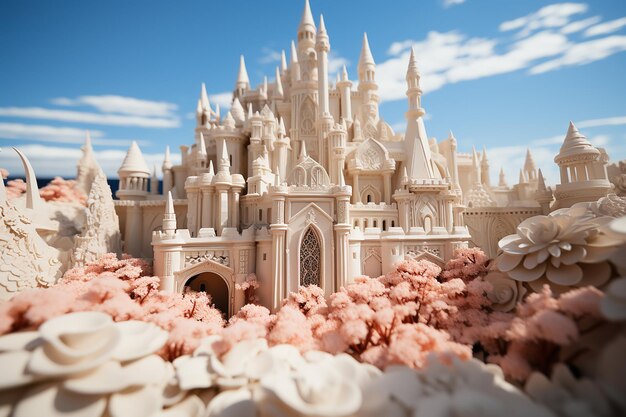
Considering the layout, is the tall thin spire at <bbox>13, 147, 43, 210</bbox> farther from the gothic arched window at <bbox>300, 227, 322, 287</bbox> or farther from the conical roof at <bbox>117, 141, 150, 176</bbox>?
the gothic arched window at <bbox>300, 227, 322, 287</bbox>

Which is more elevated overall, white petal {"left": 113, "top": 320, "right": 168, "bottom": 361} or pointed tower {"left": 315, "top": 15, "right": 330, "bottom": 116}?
pointed tower {"left": 315, "top": 15, "right": 330, "bottom": 116}

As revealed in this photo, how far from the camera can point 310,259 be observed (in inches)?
623

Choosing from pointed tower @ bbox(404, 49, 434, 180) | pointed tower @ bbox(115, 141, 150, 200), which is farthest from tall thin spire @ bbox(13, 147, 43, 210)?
pointed tower @ bbox(404, 49, 434, 180)

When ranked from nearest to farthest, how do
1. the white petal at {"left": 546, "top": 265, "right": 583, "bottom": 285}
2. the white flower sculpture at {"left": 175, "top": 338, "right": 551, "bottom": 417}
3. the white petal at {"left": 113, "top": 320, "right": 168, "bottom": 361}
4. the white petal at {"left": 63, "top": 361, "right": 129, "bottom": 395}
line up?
1. the white flower sculpture at {"left": 175, "top": 338, "right": 551, "bottom": 417}
2. the white petal at {"left": 63, "top": 361, "right": 129, "bottom": 395}
3. the white petal at {"left": 113, "top": 320, "right": 168, "bottom": 361}
4. the white petal at {"left": 546, "top": 265, "right": 583, "bottom": 285}

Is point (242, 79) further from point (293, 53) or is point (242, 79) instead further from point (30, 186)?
point (30, 186)

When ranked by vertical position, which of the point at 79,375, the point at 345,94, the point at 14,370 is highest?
the point at 345,94

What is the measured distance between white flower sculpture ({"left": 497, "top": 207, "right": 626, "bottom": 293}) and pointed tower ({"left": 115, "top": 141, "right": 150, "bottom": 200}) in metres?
28.8

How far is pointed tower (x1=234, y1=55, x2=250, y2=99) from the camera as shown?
115 feet

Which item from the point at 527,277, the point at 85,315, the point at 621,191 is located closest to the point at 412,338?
the point at 527,277

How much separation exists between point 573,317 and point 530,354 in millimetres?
1458

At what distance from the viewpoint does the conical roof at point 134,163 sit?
86.9 feet

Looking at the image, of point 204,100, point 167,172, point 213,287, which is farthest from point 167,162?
point 213,287

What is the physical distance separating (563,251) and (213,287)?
18615mm

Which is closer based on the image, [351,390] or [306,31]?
[351,390]
